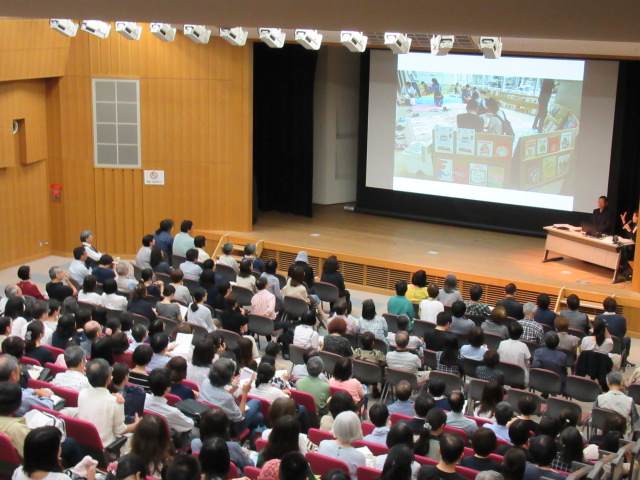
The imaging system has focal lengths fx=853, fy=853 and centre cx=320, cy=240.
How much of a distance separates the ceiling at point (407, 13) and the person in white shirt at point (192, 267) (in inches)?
236

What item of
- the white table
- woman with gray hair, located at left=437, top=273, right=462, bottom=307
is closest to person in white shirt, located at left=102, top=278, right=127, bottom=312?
woman with gray hair, located at left=437, top=273, right=462, bottom=307

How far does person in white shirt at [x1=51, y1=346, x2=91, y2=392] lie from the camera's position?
6180mm

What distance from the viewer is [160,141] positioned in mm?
13211

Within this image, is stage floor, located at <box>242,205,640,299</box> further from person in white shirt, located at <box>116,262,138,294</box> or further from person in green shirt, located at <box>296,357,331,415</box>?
person in green shirt, located at <box>296,357,331,415</box>

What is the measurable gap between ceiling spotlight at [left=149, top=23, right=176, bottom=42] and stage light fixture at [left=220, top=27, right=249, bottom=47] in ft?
2.56

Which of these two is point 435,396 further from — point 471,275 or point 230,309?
point 471,275

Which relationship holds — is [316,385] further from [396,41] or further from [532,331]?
[396,41]

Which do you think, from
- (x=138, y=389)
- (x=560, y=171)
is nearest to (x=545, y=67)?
(x=560, y=171)

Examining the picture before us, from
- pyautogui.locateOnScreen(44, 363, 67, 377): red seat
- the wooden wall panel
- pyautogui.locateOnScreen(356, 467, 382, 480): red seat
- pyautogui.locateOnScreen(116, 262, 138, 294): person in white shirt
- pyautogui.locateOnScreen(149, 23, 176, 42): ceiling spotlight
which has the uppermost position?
pyautogui.locateOnScreen(149, 23, 176, 42): ceiling spotlight

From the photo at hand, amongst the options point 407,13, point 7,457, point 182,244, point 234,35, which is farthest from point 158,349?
point 234,35

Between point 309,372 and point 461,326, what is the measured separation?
8.09ft

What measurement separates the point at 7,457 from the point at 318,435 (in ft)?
6.41

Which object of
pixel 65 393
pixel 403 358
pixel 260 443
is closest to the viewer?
pixel 260 443

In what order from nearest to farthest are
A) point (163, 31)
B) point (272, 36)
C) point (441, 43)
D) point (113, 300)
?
point (113, 300) → point (441, 43) → point (272, 36) → point (163, 31)
